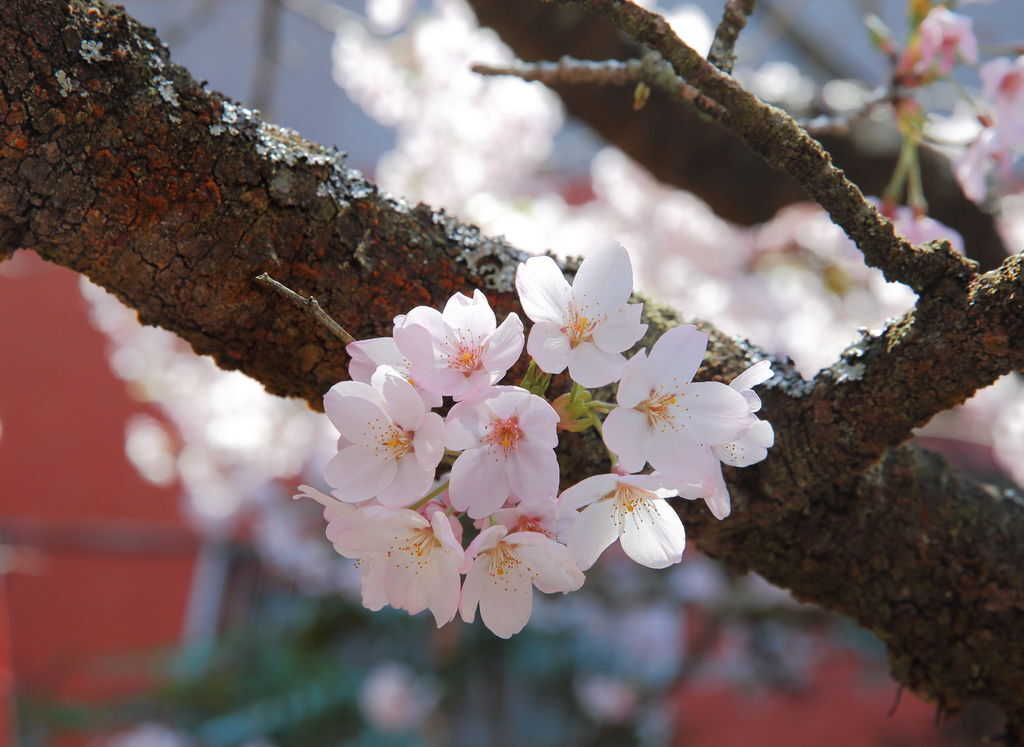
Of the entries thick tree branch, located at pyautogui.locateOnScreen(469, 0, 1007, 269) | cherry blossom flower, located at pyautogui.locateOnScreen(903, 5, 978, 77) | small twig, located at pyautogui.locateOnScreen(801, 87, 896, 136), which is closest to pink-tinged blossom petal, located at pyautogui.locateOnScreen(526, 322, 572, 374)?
small twig, located at pyautogui.locateOnScreen(801, 87, 896, 136)

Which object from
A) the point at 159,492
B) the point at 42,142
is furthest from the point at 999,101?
the point at 159,492

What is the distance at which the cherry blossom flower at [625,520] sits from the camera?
458 millimetres

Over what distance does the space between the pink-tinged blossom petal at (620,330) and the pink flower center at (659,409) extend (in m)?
0.03

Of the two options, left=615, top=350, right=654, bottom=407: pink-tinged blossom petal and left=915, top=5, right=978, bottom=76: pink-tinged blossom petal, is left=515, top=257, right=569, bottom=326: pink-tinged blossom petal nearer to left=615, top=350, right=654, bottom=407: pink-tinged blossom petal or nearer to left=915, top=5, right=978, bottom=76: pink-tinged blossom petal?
left=615, top=350, right=654, bottom=407: pink-tinged blossom petal

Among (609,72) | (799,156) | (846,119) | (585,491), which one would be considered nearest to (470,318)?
(585,491)

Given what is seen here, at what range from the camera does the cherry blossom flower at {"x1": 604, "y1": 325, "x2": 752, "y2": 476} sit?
45cm

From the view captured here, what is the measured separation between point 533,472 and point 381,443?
0.29 ft

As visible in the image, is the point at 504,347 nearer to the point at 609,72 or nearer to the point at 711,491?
the point at 711,491

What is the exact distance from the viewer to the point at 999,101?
3.40ft

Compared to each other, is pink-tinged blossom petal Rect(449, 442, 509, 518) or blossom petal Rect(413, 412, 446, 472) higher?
blossom petal Rect(413, 412, 446, 472)

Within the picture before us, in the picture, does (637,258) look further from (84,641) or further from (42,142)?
(84,641)

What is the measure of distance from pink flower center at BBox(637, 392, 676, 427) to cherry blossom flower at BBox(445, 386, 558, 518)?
0.06 metres

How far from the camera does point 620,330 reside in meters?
0.47

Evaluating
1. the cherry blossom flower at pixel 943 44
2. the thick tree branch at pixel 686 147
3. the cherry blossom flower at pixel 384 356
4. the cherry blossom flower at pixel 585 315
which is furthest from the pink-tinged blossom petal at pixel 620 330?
the thick tree branch at pixel 686 147
